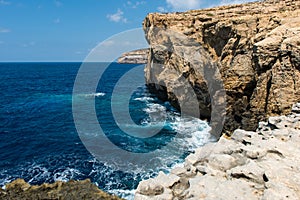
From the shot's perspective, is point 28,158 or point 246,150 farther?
point 28,158

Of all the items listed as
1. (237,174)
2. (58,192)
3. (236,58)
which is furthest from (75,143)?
(237,174)

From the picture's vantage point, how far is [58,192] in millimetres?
13320

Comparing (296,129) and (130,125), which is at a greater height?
(296,129)

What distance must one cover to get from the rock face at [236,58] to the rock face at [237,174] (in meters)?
7.56

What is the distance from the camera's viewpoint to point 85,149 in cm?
2594

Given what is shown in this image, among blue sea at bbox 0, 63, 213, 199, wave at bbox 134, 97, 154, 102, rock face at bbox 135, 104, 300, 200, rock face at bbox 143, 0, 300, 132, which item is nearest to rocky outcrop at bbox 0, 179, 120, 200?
rock face at bbox 135, 104, 300, 200

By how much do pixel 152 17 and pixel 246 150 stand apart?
39049 mm

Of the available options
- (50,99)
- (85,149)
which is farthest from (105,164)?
(50,99)

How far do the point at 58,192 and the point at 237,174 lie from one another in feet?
31.4

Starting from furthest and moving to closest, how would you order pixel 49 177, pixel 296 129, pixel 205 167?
pixel 49 177 < pixel 296 129 < pixel 205 167

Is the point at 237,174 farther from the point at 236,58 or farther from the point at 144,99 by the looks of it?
the point at 144,99

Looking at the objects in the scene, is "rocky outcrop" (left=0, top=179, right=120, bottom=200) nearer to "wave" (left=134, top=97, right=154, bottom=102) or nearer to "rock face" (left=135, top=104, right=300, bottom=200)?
"rock face" (left=135, top=104, right=300, bottom=200)

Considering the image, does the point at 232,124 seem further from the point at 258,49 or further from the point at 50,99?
the point at 50,99

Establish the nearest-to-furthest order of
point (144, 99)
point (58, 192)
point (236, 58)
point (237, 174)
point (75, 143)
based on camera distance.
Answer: point (237, 174)
point (58, 192)
point (236, 58)
point (75, 143)
point (144, 99)
